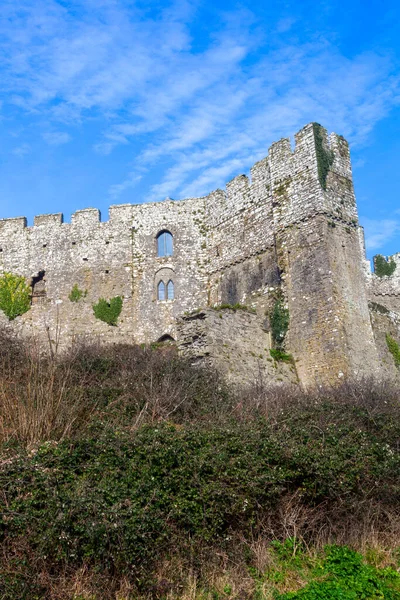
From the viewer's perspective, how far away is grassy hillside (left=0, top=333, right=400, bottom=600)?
6.92m

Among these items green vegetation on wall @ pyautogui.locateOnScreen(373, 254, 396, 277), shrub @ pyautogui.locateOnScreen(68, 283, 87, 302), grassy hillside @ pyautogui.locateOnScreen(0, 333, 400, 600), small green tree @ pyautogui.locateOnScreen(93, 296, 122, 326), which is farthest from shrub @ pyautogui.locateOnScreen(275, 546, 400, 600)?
green vegetation on wall @ pyautogui.locateOnScreen(373, 254, 396, 277)

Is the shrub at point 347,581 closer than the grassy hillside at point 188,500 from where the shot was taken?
No

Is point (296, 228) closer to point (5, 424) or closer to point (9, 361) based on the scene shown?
point (9, 361)

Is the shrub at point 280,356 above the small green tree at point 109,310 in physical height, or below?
below

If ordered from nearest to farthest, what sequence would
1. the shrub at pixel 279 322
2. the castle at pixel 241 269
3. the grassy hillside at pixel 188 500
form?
the grassy hillside at pixel 188 500
the castle at pixel 241 269
the shrub at pixel 279 322

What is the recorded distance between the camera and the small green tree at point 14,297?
30.0 metres

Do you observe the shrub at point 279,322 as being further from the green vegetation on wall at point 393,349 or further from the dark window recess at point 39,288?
the dark window recess at point 39,288

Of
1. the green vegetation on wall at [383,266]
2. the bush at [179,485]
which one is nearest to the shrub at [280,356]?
the bush at [179,485]

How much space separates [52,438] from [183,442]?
1951mm

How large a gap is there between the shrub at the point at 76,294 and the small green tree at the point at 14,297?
238 centimetres

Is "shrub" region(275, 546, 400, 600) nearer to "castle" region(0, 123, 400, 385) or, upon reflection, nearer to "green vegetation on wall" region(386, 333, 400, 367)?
"castle" region(0, 123, 400, 385)

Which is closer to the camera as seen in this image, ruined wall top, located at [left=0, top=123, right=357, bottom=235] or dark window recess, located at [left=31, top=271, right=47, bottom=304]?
ruined wall top, located at [left=0, top=123, right=357, bottom=235]

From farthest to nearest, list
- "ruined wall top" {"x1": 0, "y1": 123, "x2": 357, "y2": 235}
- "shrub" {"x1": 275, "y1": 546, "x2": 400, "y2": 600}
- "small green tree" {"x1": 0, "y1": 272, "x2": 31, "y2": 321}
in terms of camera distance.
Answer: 1. "small green tree" {"x1": 0, "y1": 272, "x2": 31, "y2": 321}
2. "ruined wall top" {"x1": 0, "y1": 123, "x2": 357, "y2": 235}
3. "shrub" {"x1": 275, "y1": 546, "x2": 400, "y2": 600}

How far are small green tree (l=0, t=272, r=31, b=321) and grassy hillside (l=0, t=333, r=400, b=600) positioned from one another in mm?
20083
